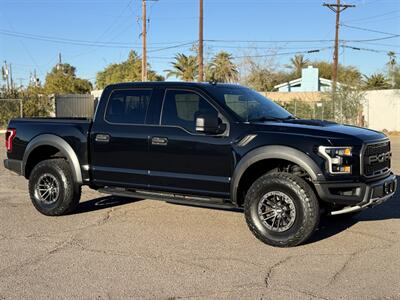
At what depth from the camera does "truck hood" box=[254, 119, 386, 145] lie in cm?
580

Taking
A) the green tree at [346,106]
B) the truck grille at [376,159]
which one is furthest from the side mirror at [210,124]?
the green tree at [346,106]

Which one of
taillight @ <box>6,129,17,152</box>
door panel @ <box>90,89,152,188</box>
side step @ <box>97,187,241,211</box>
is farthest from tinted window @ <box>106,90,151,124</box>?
taillight @ <box>6,129,17,152</box>

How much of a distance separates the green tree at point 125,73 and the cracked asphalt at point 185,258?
178ft

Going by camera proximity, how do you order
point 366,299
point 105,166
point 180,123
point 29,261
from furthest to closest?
1. point 105,166
2. point 180,123
3. point 29,261
4. point 366,299

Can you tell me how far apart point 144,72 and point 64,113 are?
629cm

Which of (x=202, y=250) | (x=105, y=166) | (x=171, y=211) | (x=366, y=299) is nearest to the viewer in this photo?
(x=366, y=299)

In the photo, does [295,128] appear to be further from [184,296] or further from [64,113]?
[64,113]

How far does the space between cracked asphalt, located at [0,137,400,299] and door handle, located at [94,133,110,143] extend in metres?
1.17

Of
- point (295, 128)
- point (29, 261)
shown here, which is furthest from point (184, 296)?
point (295, 128)

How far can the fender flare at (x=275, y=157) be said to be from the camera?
19.0 feet

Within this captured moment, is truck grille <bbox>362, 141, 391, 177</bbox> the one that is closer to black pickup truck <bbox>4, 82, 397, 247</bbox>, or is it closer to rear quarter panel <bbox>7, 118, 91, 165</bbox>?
black pickup truck <bbox>4, 82, 397, 247</bbox>

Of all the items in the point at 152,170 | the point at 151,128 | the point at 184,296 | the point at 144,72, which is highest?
the point at 144,72

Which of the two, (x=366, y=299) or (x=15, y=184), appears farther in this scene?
(x=15, y=184)

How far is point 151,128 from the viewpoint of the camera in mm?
6891
